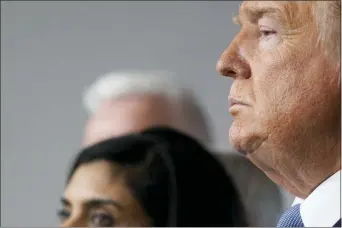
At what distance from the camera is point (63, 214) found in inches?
32.7

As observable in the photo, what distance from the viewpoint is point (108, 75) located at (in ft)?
2.90

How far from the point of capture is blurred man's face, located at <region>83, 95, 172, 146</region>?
2.90ft

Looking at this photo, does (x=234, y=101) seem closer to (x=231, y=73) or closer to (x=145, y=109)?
(x=231, y=73)

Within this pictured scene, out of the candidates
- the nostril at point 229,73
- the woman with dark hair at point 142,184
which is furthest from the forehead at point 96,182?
the nostril at point 229,73

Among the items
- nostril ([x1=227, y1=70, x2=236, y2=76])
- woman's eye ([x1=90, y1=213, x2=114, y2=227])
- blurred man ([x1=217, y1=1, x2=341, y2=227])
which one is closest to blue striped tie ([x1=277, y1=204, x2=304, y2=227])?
blurred man ([x1=217, y1=1, x2=341, y2=227])

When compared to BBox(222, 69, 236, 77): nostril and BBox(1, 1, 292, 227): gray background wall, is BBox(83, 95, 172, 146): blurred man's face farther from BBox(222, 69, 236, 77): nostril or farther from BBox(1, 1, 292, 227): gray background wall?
BBox(222, 69, 236, 77): nostril

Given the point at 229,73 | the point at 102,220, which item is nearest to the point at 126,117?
the point at 102,220

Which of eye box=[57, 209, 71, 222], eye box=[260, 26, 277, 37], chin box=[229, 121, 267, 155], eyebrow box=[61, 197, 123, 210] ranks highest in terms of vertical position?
eye box=[260, 26, 277, 37]

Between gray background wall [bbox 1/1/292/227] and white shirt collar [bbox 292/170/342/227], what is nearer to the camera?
white shirt collar [bbox 292/170/342/227]

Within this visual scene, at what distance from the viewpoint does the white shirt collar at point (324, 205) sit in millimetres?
466

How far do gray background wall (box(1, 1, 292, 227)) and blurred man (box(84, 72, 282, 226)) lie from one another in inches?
0.7

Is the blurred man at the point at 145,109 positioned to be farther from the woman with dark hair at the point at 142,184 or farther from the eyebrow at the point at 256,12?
the eyebrow at the point at 256,12

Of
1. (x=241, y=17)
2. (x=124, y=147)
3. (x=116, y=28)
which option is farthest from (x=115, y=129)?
(x=241, y=17)

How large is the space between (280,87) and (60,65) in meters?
0.43
